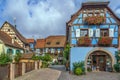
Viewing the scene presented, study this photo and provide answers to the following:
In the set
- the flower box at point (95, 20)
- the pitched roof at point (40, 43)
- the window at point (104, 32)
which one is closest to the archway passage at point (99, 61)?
the window at point (104, 32)

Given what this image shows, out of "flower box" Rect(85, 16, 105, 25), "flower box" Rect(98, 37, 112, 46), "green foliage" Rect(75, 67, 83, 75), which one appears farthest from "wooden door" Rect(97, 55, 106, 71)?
"flower box" Rect(85, 16, 105, 25)

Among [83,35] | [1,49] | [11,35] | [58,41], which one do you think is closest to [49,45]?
[58,41]

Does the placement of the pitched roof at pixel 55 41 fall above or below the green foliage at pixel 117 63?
above

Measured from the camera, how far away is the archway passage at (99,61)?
3238cm

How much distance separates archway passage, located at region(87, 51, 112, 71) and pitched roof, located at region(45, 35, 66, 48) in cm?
5340

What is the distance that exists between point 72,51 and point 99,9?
6.45 m

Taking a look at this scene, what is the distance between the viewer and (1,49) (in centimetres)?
4116

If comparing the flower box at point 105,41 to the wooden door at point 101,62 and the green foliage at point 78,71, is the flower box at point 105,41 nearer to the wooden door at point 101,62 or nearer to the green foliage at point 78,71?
the wooden door at point 101,62

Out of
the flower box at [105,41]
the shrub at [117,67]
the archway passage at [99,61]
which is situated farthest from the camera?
the archway passage at [99,61]

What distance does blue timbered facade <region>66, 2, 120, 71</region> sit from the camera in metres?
31.7

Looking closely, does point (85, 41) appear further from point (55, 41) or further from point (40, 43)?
point (40, 43)

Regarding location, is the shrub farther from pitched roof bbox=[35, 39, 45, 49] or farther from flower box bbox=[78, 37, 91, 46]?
pitched roof bbox=[35, 39, 45, 49]

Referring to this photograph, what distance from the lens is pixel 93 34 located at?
32.0 m

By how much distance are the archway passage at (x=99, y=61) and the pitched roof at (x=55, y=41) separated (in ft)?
175
